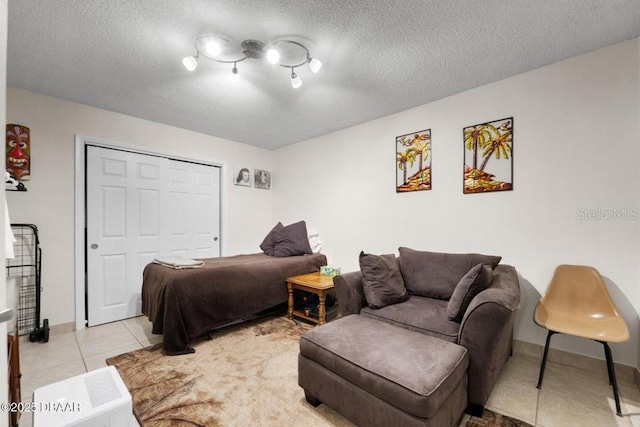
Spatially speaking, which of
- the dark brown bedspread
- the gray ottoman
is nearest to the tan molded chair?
the gray ottoman

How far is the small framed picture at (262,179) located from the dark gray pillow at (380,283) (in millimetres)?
2845

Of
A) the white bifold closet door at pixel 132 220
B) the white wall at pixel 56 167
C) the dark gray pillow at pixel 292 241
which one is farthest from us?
the dark gray pillow at pixel 292 241

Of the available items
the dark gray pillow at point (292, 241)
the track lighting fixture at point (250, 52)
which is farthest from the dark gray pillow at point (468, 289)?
the dark gray pillow at point (292, 241)

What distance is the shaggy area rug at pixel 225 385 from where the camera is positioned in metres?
1.62

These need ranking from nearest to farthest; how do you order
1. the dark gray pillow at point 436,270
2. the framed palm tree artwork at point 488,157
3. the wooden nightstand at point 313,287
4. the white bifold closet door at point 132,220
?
the dark gray pillow at point 436,270
the framed palm tree artwork at point 488,157
the wooden nightstand at point 313,287
the white bifold closet door at point 132,220

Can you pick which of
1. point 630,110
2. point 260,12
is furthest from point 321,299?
point 630,110

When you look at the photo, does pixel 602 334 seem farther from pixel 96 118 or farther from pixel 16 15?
pixel 96 118

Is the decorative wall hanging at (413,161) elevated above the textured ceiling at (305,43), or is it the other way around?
the textured ceiling at (305,43)

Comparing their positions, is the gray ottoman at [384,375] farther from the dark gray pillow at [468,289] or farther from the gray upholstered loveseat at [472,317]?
the dark gray pillow at [468,289]

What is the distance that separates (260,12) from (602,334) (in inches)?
116

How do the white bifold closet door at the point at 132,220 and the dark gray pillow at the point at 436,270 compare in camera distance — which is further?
the white bifold closet door at the point at 132,220

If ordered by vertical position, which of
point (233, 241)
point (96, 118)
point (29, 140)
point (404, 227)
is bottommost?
point (233, 241)

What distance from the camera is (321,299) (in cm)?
289

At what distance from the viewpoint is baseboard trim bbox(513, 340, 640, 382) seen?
1.97 m
